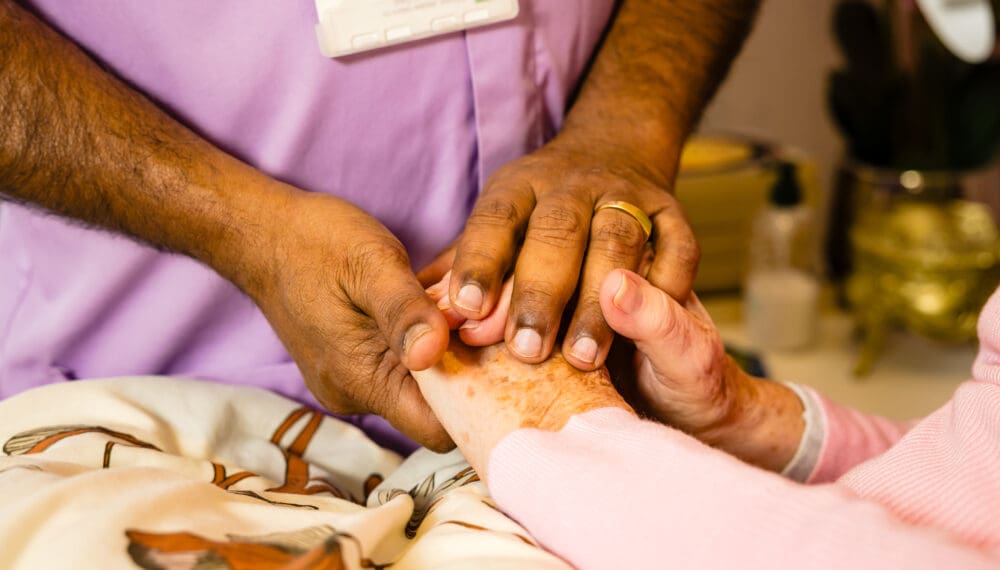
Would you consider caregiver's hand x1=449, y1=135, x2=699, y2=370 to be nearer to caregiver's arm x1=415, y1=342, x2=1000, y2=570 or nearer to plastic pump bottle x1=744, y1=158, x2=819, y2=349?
caregiver's arm x1=415, y1=342, x2=1000, y2=570

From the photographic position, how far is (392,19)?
617 mm

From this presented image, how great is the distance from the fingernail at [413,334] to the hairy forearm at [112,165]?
0.15 metres

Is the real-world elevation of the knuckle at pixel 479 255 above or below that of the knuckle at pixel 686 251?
above

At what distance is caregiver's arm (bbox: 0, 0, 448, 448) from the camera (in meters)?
0.56

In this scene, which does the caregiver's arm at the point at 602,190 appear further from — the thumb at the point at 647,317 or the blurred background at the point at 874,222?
the blurred background at the point at 874,222

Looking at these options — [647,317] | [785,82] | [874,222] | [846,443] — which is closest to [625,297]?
[647,317]

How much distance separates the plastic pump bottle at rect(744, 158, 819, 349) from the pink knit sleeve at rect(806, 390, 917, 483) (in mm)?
779

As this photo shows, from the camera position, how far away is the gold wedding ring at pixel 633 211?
1.97ft

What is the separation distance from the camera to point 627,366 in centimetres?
63

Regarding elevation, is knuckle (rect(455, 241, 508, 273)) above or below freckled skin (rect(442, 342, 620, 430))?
above

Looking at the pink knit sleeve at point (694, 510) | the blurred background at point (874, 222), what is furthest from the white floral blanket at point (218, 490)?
the blurred background at point (874, 222)

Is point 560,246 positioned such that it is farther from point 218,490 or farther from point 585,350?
point 218,490

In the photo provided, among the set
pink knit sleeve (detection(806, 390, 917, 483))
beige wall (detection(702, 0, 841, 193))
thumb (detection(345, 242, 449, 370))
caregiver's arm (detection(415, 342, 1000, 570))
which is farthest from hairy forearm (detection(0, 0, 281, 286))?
beige wall (detection(702, 0, 841, 193))

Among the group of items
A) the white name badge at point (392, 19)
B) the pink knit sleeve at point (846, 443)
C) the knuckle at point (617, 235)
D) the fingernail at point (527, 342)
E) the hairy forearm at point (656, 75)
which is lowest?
the pink knit sleeve at point (846, 443)
